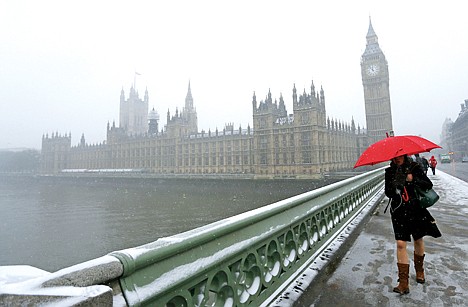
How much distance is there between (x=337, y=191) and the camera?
5.41m

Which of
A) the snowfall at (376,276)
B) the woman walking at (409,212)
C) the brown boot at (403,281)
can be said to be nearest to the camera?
the snowfall at (376,276)

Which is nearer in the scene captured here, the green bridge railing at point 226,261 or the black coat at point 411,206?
the green bridge railing at point 226,261

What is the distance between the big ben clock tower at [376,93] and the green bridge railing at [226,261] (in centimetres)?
7231

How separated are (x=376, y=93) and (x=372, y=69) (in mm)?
6387

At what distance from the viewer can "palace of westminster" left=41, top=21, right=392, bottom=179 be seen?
49.9 meters

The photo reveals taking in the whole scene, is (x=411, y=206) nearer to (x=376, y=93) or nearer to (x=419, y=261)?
(x=419, y=261)

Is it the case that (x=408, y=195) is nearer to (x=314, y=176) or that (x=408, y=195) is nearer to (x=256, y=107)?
(x=314, y=176)

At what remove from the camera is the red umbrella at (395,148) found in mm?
3256

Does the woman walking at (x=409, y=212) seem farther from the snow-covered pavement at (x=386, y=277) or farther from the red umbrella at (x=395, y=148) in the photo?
the snow-covered pavement at (x=386, y=277)

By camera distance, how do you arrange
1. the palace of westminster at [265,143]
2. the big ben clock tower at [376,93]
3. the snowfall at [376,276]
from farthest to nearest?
the big ben clock tower at [376,93]
the palace of westminster at [265,143]
the snowfall at [376,276]

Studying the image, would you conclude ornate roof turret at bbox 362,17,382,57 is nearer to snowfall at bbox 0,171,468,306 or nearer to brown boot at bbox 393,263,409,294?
snowfall at bbox 0,171,468,306

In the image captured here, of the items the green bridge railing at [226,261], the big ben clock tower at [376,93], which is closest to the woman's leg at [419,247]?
the green bridge railing at [226,261]

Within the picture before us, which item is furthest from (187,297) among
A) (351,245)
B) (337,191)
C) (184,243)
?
(337,191)

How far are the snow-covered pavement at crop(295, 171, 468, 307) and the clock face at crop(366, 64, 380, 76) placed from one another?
76360 mm
